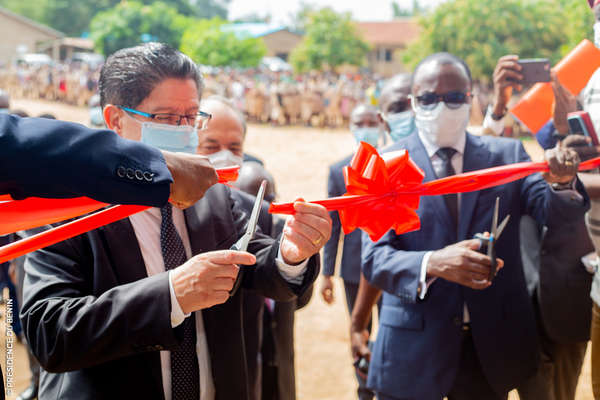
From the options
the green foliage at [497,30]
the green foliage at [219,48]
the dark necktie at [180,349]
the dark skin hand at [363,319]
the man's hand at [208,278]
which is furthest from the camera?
the green foliage at [219,48]

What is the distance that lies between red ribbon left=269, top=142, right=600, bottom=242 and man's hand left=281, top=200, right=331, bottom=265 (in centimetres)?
22

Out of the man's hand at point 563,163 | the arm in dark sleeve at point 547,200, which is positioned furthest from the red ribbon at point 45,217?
the arm in dark sleeve at point 547,200

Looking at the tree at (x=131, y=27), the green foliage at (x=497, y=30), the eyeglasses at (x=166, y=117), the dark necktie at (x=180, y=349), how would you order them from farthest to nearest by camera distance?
1. the tree at (x=131, y=27)
2. the green foliage at (x=497, y=30)
3. the eyeglasses at (x=166, y=117)
4. the dark necktie at (x=180, y=349)

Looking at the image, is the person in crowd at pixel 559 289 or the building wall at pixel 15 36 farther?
the building wall at pixel 15 36

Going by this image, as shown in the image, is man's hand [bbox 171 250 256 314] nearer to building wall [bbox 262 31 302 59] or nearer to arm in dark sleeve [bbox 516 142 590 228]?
arm in dark sleeve [bbox 516 142 590 228]

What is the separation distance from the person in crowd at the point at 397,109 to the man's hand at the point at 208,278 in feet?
8.75

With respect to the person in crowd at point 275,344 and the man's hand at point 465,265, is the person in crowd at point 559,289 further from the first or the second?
the person in crowd at point 275,344

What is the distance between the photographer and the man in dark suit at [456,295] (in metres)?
2.64

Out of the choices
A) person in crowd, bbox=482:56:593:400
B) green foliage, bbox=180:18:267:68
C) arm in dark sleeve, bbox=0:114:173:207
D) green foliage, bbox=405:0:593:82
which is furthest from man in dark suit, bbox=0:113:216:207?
green foliage, bbox=180:18:267:68

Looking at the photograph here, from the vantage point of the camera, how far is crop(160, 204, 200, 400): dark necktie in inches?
82.9

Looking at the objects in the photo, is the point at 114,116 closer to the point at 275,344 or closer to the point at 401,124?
the point at 275,344

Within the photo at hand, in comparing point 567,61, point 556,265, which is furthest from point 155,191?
point 556,265

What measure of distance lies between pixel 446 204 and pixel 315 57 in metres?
40.7

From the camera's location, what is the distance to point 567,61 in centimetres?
286
